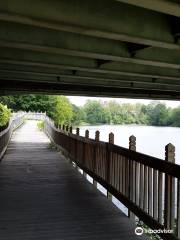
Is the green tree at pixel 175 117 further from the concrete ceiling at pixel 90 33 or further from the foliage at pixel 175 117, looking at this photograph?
the concrete ceiling at pixel 90 33

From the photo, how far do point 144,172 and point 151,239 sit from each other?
3.46 ft

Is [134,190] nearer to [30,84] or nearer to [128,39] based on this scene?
[128,39]

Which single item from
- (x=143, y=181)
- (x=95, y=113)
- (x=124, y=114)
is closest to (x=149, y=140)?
(x=143, y=181)

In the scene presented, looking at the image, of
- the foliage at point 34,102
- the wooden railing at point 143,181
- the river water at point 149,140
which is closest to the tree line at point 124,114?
the foliage at point 34,102

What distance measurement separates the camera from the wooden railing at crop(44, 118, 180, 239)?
5465mm

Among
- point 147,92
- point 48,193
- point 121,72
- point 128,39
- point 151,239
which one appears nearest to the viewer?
point 151,239

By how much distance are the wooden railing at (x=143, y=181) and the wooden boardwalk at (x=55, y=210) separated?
380 millimetres

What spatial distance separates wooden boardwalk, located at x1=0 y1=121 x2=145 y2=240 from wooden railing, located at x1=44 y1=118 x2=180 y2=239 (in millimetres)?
380

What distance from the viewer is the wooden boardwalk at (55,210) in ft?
20.8

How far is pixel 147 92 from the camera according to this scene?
22.2m

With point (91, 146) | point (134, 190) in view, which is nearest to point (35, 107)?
point (91, 146)

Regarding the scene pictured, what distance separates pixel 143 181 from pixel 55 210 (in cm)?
207

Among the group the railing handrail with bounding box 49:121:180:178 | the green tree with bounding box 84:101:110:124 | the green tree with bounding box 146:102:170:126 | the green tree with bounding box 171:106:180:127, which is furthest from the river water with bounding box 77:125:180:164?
the green tree with bounding box 84:101:110:124

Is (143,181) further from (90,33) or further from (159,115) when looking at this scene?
(159,115)
